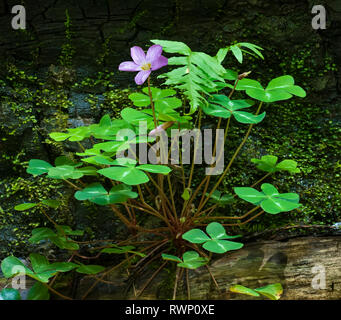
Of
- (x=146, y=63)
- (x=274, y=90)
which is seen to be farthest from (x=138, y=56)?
(x=274, y=90)

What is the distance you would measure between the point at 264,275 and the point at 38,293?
92cm

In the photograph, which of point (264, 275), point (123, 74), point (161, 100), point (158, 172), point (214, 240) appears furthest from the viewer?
point (123, 74)

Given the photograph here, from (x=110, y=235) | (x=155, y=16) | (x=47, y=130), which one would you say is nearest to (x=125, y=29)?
(x=155, y=16)

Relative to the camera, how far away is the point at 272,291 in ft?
4.02

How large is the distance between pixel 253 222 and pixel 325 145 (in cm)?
65

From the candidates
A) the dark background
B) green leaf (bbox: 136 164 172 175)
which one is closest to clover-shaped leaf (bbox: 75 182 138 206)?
green leaf (bbox: 136 164 172 175)

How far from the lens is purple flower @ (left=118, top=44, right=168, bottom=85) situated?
124cm

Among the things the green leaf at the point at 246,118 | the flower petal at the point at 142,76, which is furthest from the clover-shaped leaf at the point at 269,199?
the flower petal at the point at 142,76

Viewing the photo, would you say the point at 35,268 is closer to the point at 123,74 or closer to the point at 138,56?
the point at 138,56

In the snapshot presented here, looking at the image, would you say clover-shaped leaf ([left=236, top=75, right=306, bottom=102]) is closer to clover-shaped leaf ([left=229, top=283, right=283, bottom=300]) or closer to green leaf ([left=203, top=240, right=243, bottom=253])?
green leaf ([left=203, top=240, right=243, bottom=253])

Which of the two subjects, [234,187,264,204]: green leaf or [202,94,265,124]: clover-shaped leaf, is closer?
[234,187,264,204]: green leaf

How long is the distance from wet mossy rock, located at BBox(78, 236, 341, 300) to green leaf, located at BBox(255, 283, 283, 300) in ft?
0.34

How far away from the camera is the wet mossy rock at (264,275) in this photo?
4.40 feet

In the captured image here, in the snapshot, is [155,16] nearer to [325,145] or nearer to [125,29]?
[125,29]
